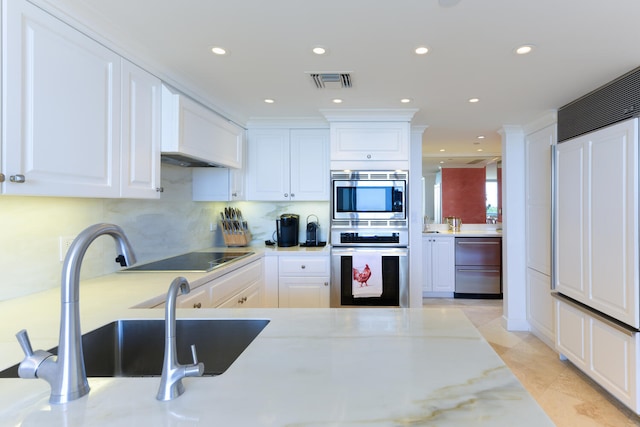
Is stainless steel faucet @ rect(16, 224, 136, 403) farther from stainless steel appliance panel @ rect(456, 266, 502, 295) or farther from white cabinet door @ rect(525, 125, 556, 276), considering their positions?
stainless steel appliance panel @ rect(456, 266, 502, 295)

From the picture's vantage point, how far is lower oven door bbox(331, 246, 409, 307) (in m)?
3.06

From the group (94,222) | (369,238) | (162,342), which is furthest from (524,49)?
(94,222)

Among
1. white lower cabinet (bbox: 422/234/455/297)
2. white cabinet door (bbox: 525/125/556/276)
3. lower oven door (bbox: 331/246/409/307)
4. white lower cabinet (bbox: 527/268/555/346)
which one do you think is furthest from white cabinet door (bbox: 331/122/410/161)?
white lower cabinet (bbox: 422/234/455/297)

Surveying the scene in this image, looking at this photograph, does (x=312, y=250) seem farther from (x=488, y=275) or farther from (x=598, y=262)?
(x=488, y=275)

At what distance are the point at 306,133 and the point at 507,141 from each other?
2.12m

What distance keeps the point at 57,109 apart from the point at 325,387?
150 cm

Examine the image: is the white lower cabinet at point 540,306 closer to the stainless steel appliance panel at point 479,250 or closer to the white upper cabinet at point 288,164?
the stainless steel appliance panel at point 479,250

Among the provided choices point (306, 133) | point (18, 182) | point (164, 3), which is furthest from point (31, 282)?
point (306, 133)

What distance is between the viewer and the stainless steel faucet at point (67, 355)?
66cm

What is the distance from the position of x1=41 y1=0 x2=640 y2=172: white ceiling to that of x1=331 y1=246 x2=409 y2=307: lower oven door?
1337 millimetres

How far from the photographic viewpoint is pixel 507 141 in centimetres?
354

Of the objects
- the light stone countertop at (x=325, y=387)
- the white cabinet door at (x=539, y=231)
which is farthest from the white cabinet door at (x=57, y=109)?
the white cabinet door at (x=539, y=231)

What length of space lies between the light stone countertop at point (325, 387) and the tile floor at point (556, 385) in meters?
1.72

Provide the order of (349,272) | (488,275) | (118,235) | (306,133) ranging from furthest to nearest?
(488,275) < (306,133) < (349,272) < (118,235)
